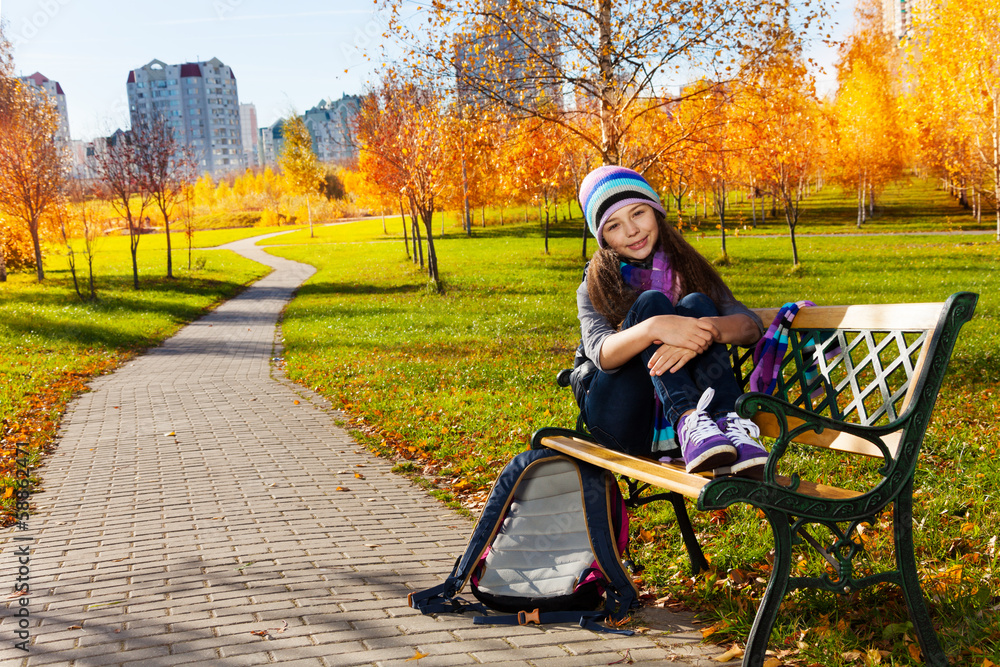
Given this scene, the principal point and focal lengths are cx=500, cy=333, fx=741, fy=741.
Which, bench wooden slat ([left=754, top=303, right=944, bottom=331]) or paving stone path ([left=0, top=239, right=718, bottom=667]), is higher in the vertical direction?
bench wooden slat ([left=754, top=303, right=944, bottom=331])

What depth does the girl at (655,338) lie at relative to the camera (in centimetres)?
262

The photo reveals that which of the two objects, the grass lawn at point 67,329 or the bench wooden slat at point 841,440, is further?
the grass lawn at point 67,329

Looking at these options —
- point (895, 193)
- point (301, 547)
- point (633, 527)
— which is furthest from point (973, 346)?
point (895, 193)

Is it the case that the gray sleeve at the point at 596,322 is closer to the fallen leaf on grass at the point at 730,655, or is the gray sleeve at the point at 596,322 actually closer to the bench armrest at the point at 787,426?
the bench armrest at the point at 787,426

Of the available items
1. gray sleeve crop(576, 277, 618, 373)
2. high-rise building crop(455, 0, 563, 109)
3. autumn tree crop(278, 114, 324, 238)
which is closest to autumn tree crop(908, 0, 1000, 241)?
high-rise building crop(455, 0, 563, 109)

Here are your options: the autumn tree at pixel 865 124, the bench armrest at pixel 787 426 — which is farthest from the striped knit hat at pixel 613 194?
the autumn tree at pixel 865 124

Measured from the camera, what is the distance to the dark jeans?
275 cm

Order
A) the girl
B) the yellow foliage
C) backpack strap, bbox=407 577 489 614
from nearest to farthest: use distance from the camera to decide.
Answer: the girl, backpack strap, bbox=407 577 489 614, the yellow foliage

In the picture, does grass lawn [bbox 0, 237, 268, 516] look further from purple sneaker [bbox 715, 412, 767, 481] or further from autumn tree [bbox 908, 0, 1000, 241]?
autumn tree [bbox 908, 0, 1000, 241]

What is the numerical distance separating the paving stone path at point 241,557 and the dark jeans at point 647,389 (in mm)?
814

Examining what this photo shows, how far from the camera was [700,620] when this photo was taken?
9.97 ft

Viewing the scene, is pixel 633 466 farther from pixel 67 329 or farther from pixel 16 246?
pixel 16 246

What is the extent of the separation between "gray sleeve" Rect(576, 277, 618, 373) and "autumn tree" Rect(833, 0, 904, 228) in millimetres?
37036

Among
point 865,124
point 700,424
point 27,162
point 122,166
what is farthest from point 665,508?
point 865,124
